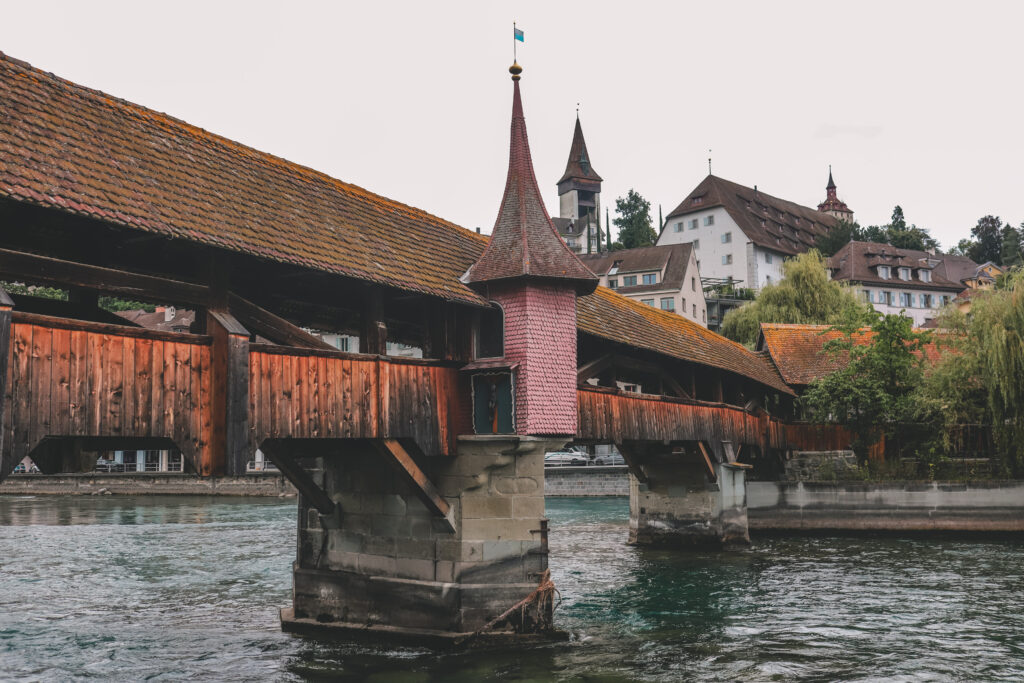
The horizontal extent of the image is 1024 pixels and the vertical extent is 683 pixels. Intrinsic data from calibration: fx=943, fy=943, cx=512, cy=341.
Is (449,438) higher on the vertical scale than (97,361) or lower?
lower

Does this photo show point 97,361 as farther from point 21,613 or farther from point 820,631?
point 820,631

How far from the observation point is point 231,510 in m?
35.4

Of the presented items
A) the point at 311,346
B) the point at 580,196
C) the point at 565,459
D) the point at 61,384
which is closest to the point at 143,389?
the point at 61,384

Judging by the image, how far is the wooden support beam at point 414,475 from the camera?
10805mm

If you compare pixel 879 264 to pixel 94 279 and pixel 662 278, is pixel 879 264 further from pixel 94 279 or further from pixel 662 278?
pixel 94 279

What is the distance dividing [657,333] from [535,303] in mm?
7738

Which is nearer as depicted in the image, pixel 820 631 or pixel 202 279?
pixel 202 279

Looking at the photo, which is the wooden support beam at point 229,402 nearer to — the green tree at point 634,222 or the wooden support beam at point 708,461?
the wooden support beam at point 708,461

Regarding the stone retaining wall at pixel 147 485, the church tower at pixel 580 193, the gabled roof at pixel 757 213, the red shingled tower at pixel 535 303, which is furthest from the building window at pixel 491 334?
the church tower at pixel 580 193

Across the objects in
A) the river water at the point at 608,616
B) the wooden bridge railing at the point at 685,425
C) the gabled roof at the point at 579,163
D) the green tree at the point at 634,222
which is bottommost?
the river water at the point at 608,616

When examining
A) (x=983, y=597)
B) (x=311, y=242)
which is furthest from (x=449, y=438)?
(x=983, y=597)

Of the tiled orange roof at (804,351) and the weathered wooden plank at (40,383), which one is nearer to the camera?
the weathered wooden plank at (40,383)

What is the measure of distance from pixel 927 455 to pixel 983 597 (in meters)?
12.2

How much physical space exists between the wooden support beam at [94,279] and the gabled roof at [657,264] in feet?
166
